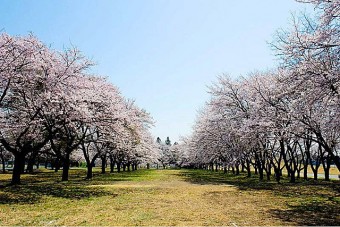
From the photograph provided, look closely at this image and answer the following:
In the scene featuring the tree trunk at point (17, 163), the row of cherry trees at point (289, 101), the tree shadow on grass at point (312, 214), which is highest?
the row of cherry trees at point (289, 101)

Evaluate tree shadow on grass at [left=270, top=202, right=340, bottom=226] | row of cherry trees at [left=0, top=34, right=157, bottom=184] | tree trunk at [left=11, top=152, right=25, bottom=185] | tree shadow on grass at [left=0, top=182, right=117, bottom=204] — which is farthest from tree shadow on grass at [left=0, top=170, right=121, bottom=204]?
tree shadow on grass at [left=270, top=202, right=340, bottom=226]

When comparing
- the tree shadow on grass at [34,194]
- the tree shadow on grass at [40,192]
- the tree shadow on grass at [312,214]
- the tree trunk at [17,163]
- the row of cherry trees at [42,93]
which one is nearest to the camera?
the tree shadow on grass at [312,214]

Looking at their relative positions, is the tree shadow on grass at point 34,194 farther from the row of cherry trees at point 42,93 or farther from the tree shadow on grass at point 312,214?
the tree shadow on grass at point 312,214

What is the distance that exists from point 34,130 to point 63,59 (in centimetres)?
540

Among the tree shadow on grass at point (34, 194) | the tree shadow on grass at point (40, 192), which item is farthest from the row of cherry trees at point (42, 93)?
the tree shadow on grass at point (34, 194)

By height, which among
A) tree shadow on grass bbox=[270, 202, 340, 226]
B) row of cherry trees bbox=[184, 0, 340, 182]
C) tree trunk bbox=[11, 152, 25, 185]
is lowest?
tree shadow on grass bbox=[270, 202, 340, 226]

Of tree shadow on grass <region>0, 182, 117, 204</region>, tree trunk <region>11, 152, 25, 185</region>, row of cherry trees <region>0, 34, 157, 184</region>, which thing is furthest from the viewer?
tree trunk <region>11, 152, 25, 185</region>

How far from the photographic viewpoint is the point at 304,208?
13.5 meters

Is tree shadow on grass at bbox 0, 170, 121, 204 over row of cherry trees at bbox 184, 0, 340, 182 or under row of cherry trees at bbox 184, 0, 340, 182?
under

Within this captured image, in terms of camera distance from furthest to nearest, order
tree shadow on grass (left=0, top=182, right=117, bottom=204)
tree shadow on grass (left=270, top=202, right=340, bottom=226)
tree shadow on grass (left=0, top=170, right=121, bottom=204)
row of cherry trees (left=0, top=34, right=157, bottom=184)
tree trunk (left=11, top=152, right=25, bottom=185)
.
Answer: tree trunk (left=11, top=152, right=25, bottom=185) < row of cherry trees (left=0, top=34, right=157, bottom=184) < tree shadow on grass (left=0, top=170, right=121, bottom=204) < tree shadow on grass (left=0, top=182, right=117, bottom=204) < tree shadow on grass (left=270, top=202, right=340, bottom=226)

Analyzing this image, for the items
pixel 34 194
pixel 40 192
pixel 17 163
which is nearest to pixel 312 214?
pixel 34 194

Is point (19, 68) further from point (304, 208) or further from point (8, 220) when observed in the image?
point (304, 208)

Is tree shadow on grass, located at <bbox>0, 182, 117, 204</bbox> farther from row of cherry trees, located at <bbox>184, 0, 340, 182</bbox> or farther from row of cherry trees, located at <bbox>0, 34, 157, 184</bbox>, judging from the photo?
row of cherry trees, located at <bbox>184, 0, 340, 182</bbox>

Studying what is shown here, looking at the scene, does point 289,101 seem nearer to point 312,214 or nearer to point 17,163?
point 312,214
